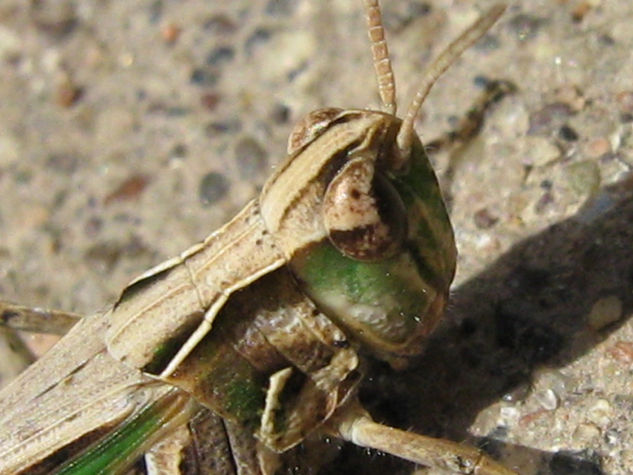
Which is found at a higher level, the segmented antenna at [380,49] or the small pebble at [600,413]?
the segmented antenna at [380,49]

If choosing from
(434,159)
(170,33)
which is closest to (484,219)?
(434,159)

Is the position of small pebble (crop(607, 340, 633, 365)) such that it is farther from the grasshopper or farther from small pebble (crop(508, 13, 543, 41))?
small pebble (crop(508, 13, 543, 41))

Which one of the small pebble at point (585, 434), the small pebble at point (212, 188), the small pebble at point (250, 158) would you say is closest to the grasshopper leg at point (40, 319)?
the small pebble at point (212, 188)

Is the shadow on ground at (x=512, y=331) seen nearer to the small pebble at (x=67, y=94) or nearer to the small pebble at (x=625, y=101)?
the small pebble at (x=625, y=101)

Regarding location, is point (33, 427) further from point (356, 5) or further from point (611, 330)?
point (356, 5)

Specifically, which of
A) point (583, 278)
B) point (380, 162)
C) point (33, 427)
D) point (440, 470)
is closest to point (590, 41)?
point (583, 278)

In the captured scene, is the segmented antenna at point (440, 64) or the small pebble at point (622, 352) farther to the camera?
the small pebble at point (622, 352)

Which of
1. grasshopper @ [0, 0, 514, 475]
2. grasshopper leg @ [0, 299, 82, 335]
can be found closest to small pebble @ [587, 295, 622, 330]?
grasshopper @ [0, 0, 514, 475]
